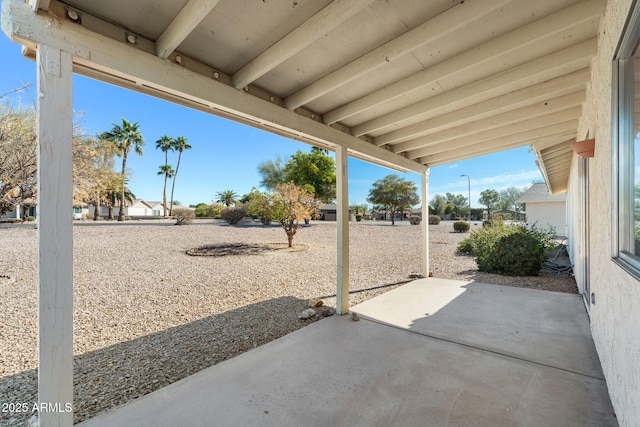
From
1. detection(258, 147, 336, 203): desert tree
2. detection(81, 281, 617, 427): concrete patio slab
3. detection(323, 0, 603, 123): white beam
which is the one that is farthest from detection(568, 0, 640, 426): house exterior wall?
detection(258, 147, 336, 203): desert tree

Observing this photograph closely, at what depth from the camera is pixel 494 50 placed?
2420mm

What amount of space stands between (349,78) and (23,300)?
6.27 metres

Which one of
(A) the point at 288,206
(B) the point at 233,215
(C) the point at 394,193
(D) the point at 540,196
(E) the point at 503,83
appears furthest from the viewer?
(C) the point at 394,193

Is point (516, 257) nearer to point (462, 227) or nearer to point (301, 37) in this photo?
point (301, 37)

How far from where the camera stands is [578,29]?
2395 millimetres

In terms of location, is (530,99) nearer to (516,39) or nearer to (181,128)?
A: (516,39)

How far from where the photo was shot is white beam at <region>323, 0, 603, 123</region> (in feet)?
6.97

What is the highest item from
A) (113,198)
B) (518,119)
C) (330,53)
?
(113,198)

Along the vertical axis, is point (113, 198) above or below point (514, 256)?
above

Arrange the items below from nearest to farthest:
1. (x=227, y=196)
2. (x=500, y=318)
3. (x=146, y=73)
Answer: (x=146, y=73), (x=500, y=318), (x=227, y=196)

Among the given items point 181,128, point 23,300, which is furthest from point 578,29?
point 181,128

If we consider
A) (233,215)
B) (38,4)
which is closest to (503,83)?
(38,4)

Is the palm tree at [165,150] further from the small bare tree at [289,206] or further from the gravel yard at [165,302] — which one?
the small bare tree at [289,206]

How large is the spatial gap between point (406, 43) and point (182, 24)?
1.69 metres
